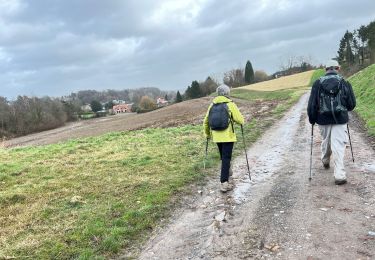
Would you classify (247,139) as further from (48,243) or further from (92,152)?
(48,243)

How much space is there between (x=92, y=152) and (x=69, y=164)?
2.49 m

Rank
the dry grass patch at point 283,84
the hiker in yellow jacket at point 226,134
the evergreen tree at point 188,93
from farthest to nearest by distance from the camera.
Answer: the evergreen tree at point 188,93 < the dry grass patch at point 283,84 < the hiker in yellow jacket at point 226,134

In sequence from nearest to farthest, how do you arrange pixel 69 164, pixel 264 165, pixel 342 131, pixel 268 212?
1. pixel 268 212
2. pixel 342 131
3. pixel 264 165
4. pixel 69 164

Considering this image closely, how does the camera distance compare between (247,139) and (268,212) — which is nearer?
(268,212)

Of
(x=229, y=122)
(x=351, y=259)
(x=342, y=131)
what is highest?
(x=229, y=122)

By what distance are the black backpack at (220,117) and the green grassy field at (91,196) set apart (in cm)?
172

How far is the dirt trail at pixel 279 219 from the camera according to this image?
5.80 meters

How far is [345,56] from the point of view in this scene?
276 ft

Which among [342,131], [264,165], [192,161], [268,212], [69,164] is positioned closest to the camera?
[268,212]

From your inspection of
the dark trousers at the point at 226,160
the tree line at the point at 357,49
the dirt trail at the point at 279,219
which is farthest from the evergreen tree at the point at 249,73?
the dark trousers at the point at 226,160

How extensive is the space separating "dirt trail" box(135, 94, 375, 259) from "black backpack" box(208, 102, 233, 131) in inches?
59.3

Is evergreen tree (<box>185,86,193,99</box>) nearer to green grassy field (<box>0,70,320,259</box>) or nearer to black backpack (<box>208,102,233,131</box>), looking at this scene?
green grassy field (<box>0,70,320,259</box>)

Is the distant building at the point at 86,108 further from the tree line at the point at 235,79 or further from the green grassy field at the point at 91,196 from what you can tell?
the green grassy field at the point at 91,196

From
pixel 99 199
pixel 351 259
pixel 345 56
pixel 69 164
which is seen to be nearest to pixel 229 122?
pixel 99 199
